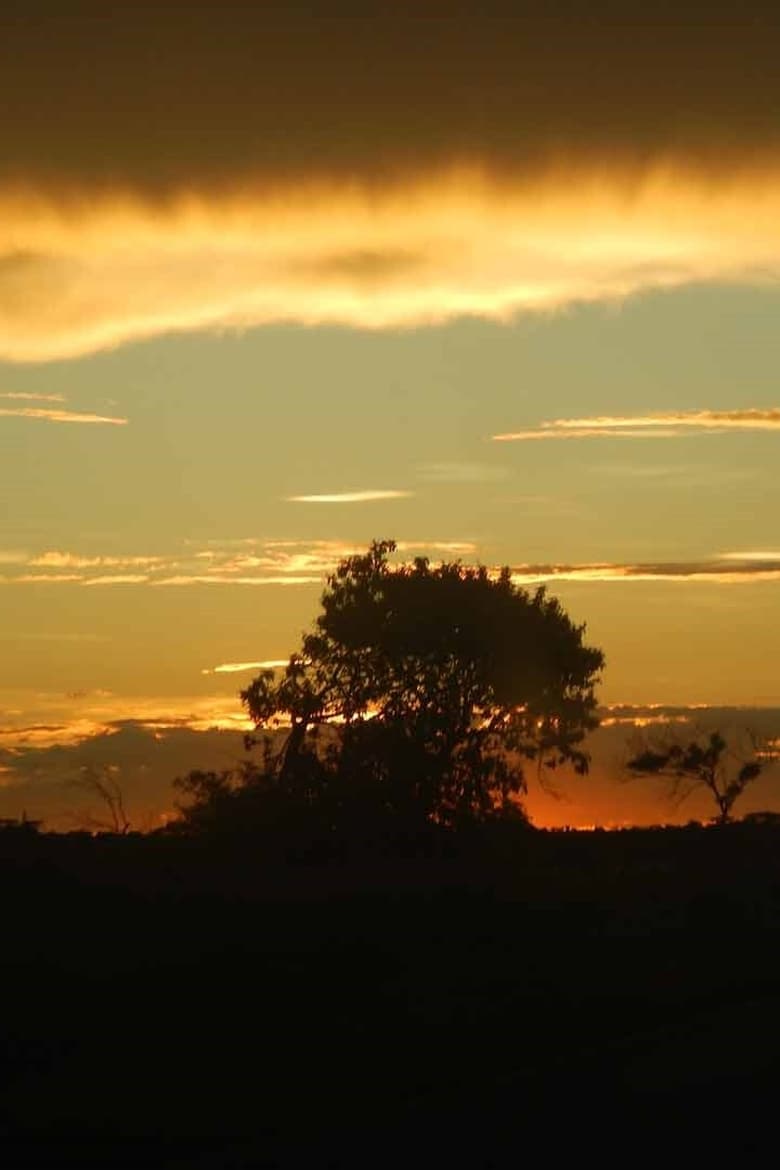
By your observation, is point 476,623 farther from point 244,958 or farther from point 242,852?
point 244,958

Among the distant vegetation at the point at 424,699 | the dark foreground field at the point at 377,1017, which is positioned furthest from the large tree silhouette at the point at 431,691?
the dark foreground field at the point at 377,1017

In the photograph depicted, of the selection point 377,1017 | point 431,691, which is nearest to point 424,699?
point 431,691

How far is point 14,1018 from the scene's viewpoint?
18141 millimetres

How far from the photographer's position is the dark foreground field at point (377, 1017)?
44.1ft

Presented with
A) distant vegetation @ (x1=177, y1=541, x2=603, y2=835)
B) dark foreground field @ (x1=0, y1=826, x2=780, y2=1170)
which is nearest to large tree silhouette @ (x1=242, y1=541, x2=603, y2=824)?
distant vegetation @ (x1=177, y1=541, x2=603, y2=835)

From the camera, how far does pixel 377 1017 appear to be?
1928cm

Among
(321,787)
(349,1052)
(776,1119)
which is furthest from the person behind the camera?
(321,787)

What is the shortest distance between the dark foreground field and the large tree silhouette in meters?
13.4

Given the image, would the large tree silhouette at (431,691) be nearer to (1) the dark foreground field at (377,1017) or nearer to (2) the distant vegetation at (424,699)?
(2) the distant vegetation at (424,699)

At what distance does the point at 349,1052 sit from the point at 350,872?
793 inches

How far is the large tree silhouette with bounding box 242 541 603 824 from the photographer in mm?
47906

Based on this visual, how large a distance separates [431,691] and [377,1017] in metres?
29.6

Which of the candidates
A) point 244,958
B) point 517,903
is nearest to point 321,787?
point 517,903

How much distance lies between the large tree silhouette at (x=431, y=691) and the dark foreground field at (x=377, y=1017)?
1336 cm
